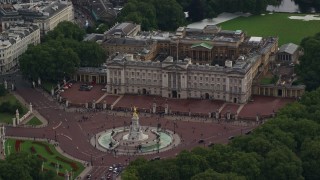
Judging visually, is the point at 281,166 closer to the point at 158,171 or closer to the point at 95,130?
the point at 158,171

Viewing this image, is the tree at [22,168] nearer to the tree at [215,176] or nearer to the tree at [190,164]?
the tree at [190,164]

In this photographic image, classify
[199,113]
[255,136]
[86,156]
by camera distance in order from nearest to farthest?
[255,136] < [86,156] < [199,113]

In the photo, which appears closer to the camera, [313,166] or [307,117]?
[313,166]

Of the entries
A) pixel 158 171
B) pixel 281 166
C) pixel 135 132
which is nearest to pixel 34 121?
pixel 135 132

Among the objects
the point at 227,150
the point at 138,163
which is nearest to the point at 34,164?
the point at 138,163

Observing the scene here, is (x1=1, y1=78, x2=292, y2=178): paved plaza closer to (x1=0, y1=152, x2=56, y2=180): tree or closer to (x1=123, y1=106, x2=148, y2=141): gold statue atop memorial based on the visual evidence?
(x1=123, y1=106, x2=148, y2=141): gold statue atop memorial

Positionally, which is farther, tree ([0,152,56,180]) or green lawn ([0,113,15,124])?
green lawn ([0,113,15,124])

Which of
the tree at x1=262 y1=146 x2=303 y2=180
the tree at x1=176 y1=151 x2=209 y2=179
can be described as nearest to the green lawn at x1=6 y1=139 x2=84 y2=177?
the tree at x1=176 y1=151 x2=209 y2=179

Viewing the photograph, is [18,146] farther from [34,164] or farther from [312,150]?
[312,150]
